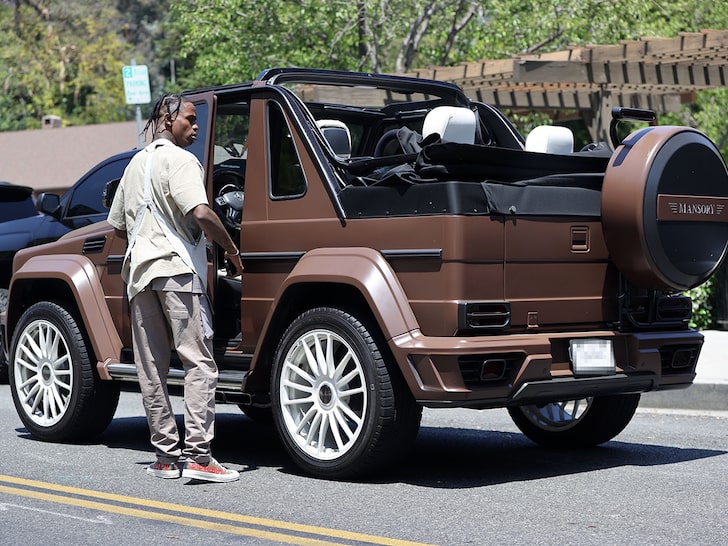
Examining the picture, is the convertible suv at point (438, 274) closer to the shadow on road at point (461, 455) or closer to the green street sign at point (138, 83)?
the shadow on road at point (461, 455)

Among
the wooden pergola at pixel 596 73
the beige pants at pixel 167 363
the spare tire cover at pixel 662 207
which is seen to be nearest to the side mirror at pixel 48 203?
the beige pants at pixel 167 363

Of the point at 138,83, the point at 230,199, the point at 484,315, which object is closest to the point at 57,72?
the point at 138,83

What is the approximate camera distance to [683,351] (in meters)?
7.05

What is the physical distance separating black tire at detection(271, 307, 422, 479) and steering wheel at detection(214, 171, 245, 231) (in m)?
1.25

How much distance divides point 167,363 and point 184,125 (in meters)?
1.30

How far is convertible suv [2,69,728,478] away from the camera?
20.4ft

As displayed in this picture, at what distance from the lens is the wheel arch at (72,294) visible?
777cm

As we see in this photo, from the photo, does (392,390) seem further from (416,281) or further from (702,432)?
(702,432)

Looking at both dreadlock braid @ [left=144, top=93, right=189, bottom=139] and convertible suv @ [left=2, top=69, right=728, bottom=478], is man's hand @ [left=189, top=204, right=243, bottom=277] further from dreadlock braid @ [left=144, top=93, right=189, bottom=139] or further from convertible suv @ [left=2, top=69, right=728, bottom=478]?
dreadlock braid @ [left=144, top=93, right=189, bottom=139]

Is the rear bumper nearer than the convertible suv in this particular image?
Yes

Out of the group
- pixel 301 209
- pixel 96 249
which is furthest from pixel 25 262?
pixel 301 209

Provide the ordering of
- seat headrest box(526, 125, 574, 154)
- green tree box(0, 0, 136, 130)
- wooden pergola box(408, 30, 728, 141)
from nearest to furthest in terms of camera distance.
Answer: seat headrest box(526, 125, 574, 154) < wooden pergola box(408, 30, 728, 141) < green tree box(0, 0, 136, 130)

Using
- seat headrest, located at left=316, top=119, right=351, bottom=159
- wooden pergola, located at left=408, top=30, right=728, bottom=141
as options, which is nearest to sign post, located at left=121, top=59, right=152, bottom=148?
wooden pergola, located at left=408, top=30, right=728, bottom=141

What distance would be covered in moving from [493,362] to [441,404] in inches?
12.8
